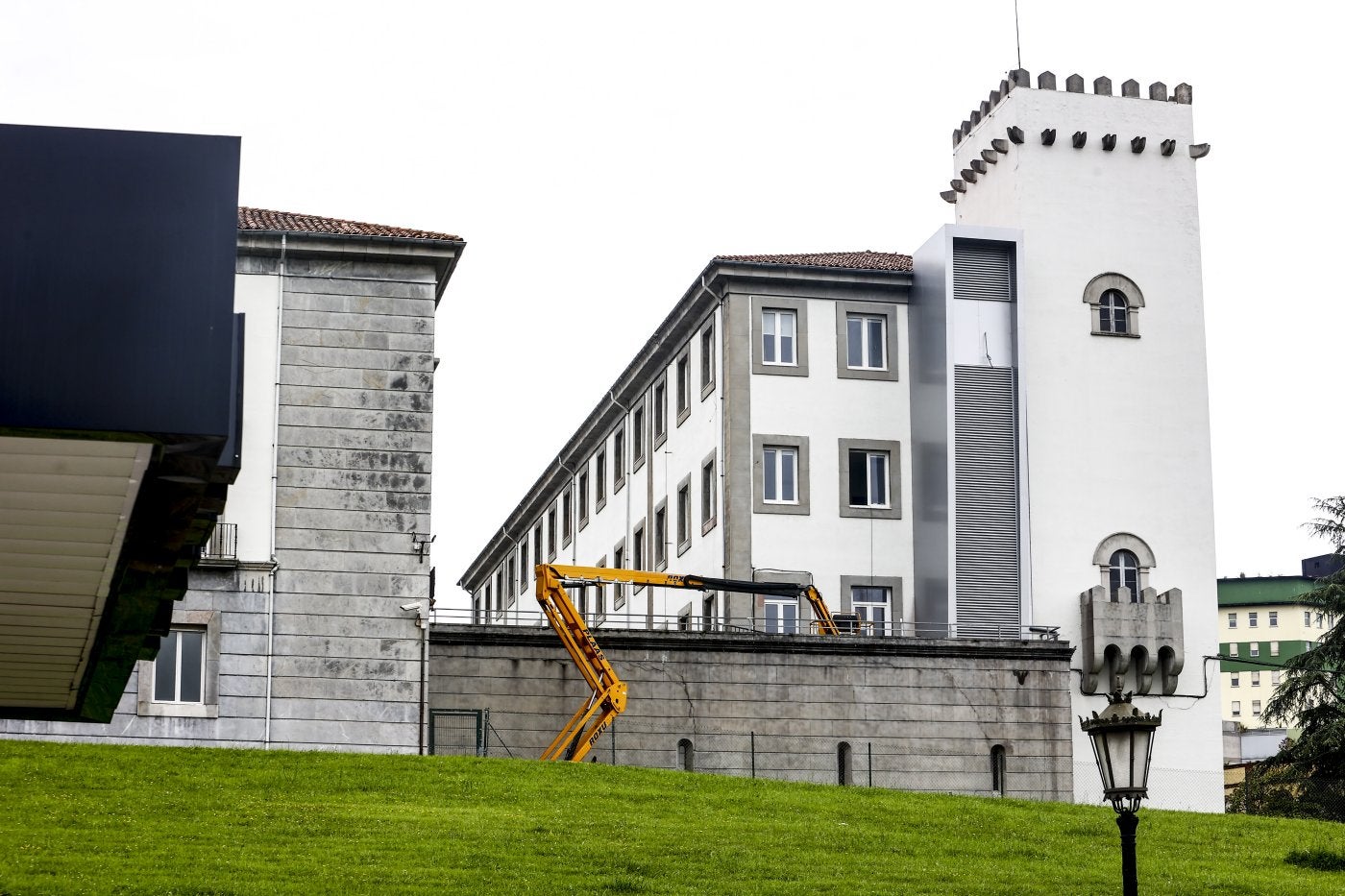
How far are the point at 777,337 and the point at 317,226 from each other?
46.3 ft

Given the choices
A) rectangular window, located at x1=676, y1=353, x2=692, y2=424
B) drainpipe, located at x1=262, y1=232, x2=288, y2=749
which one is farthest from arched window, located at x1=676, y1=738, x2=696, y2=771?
rectangular window, located at x1=676, y1=353, x2=692, y2=424

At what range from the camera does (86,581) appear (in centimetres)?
1606

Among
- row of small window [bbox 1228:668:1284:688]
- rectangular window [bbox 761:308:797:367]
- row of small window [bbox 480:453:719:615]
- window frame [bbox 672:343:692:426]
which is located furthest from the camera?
row of small window [bbox 1228:668:1284:688]

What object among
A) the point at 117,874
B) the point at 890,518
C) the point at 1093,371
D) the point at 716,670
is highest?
the point at 1093,371

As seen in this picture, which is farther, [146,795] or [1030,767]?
[1030,767]

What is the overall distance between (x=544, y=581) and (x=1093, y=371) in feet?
53.4

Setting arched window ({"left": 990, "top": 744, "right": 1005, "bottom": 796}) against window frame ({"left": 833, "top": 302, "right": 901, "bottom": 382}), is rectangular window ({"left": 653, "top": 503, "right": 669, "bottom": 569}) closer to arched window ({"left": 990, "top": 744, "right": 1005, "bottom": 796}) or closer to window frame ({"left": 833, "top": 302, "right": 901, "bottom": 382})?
window frame ({"left": 833, "top": 302, "right": 901, "bottom": 382})

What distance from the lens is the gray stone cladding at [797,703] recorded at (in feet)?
141

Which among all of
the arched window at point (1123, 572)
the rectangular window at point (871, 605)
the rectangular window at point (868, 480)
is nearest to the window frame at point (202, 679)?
the rectangular window at point (871, 605)

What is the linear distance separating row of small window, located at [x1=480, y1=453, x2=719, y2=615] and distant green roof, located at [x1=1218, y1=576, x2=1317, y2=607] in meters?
72.6

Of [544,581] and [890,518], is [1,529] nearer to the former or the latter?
[544,581]

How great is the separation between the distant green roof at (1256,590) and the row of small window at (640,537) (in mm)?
72583

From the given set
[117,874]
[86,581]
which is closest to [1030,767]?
[117,874]

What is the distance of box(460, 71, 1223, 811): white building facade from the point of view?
49.6 metres
